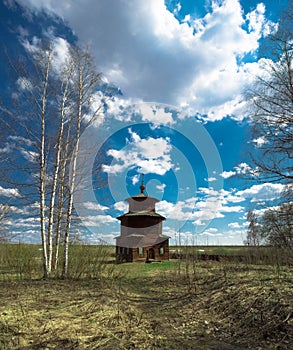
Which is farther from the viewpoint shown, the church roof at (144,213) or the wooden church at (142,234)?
the church roof at (144,213)

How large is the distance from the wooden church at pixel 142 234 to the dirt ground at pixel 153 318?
16.3 meters

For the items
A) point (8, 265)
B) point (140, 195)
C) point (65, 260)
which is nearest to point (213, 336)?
point (65, 260)

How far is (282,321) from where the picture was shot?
5.05 meters

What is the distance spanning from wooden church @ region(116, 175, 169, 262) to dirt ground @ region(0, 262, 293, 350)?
53.5 feet

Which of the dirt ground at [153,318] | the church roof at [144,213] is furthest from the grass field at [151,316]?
the church roof at [144,213]

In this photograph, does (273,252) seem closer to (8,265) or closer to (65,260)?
(65,260)

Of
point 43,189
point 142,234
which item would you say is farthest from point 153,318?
point 142,234

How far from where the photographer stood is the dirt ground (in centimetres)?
456

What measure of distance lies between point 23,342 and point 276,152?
9581mm

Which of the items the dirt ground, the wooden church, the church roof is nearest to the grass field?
the dirt ground

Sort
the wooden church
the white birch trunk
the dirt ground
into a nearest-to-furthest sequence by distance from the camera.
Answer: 1. the dirt ground
2. the white birch trunk
3. the wooden church

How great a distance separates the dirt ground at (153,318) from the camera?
4.56m

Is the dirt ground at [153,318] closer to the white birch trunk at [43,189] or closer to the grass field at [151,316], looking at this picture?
the grass field at [151,316]

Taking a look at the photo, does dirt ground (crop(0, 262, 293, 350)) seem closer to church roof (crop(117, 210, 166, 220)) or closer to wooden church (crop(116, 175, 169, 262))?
wooden church (crop(116, 175, 169, 262))
